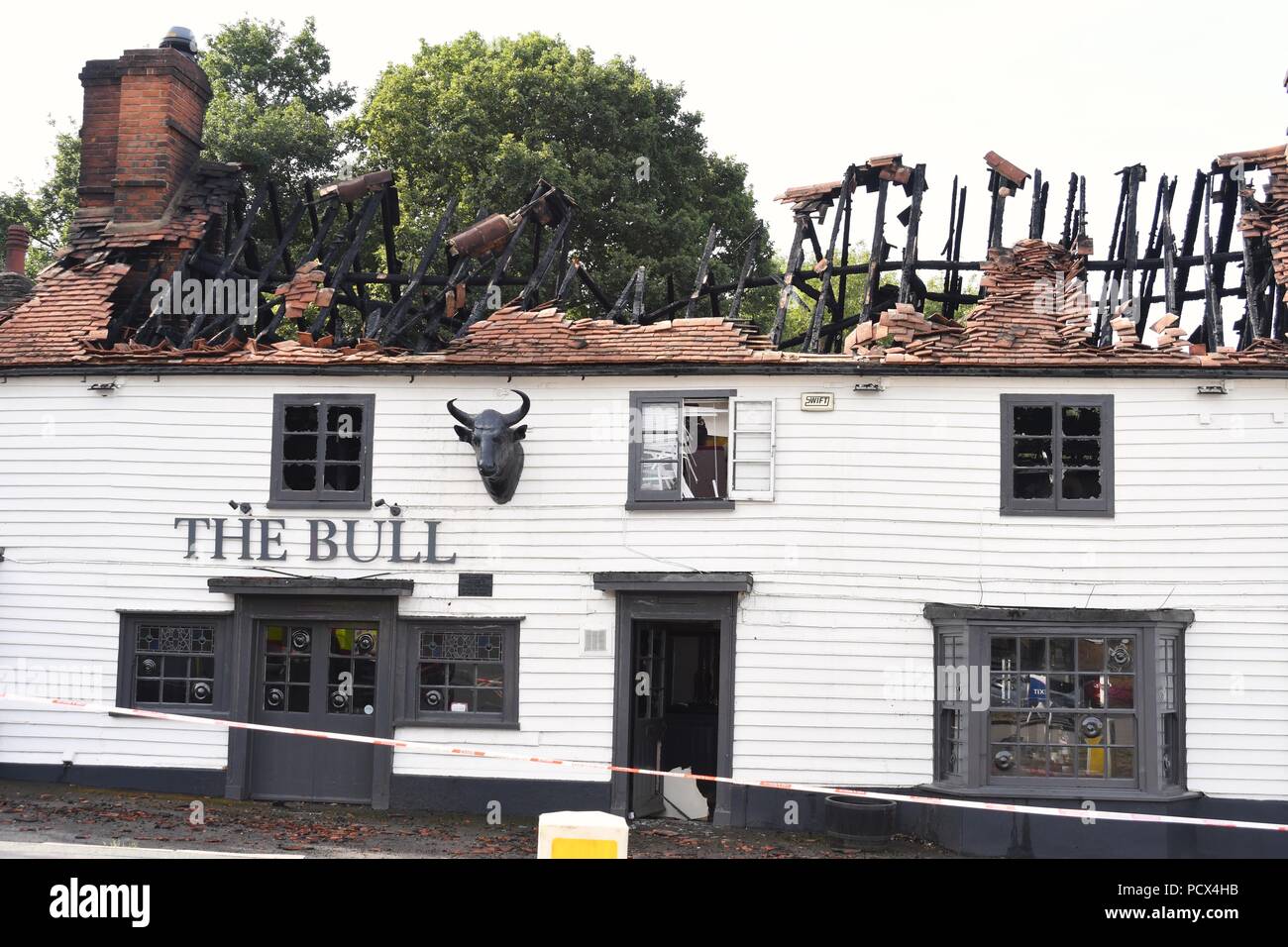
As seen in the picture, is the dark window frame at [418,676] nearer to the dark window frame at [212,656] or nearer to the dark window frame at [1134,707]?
the dark window frame at [212,656]

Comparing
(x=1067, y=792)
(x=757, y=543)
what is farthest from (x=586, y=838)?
(x=1067, y=792)

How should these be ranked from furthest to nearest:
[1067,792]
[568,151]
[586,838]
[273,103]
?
[273,103] → [568,151] → [1067,792] → [586,838]

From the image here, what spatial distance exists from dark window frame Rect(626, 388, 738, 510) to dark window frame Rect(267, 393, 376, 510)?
3.12m

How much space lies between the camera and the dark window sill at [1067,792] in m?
14.1

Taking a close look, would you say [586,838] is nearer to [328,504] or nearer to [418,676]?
[418,676]

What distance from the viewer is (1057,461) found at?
14953 millimetres

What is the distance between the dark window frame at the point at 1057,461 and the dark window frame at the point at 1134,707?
45.0 inches

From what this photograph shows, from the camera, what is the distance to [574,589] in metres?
15.5

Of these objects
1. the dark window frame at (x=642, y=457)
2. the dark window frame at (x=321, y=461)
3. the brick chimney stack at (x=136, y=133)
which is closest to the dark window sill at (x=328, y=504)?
the dark window frame at (x=321, y=461)

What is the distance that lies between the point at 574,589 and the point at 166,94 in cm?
972

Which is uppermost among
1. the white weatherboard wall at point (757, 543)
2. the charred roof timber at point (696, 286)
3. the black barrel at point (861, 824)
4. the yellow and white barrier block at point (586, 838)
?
the charred roof timber at point (696, 286)

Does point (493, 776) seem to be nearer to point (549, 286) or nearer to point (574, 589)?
point (574, 589)

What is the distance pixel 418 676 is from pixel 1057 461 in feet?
25.3
